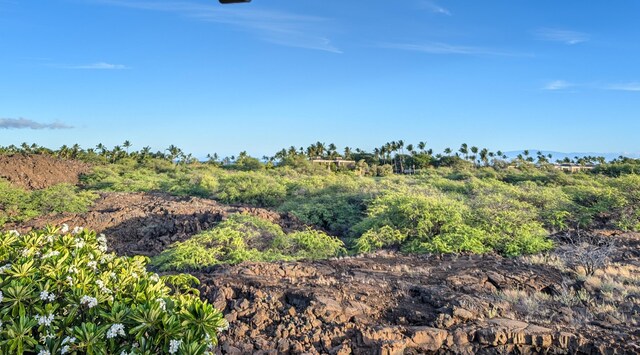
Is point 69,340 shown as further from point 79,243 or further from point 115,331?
point 79,243

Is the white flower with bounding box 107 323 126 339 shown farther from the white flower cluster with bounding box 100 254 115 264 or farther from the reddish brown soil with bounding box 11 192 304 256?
the reddish brown soil with bounding box 11 192 304 256

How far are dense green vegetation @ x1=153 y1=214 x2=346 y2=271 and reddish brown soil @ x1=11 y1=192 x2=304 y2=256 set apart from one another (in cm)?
138

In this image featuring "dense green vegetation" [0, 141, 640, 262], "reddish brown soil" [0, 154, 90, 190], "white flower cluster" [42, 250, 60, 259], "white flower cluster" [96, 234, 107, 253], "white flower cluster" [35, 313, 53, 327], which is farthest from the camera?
"reddish brown soil" [0, 154, 90, 190]

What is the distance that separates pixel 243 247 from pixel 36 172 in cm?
2391

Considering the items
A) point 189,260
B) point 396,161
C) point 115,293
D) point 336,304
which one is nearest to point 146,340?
point 115,293

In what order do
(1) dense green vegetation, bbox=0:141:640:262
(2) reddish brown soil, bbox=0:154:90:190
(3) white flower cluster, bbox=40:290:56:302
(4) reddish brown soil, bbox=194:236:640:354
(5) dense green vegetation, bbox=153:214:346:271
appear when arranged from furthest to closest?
(2) reddish brown soil, bbox=0:154:90:190
(1) dense green vegetation, bbox=0:141:640:262
(5) dense green vegetation, bbox=153:214:346:271
(4) reddish brown soil, bbox=194:236:640:354
(3) white flower cluster, bbox=40:290:56:302

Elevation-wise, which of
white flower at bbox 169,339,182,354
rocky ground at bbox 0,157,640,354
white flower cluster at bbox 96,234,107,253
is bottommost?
rocky ground at bbox 0,157,640,354

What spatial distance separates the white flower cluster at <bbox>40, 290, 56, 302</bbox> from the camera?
259 cm

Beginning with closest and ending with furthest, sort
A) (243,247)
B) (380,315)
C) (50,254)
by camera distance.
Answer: (50,254) → (380,315) → (243,247)

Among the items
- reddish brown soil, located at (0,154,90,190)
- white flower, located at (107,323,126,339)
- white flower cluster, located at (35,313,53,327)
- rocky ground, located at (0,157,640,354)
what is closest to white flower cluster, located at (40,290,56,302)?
white flower cluster, located at (35,313,53,327)

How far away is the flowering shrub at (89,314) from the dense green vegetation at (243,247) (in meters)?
4.48

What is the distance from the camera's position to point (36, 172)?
27125 millimetres

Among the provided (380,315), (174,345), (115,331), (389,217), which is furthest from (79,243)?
(389,217)

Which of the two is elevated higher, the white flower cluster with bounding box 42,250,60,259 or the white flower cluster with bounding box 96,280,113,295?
the white flower cluster with bounding box 42,250,60,259
